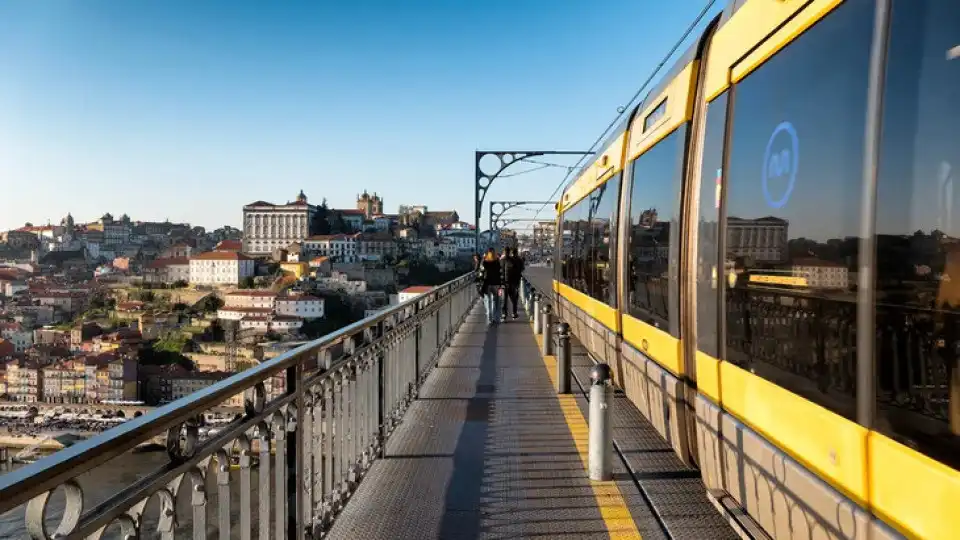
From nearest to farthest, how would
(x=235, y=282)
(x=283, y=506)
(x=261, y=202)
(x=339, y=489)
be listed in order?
(x=283, y=506) → (x=339, y=489) → (x=235, y=282) → (x=261, y=202)

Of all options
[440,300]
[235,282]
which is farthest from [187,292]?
[440,300]

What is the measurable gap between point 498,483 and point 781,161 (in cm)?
307

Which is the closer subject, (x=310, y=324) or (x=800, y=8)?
(x=800, y=8)

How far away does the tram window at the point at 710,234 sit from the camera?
15.1ft

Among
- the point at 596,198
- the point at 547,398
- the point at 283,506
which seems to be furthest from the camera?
the point at 596,198

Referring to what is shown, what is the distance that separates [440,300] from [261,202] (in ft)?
575

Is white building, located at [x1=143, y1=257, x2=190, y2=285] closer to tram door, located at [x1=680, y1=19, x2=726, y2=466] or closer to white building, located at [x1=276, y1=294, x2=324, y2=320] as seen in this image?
white building, located at [x1=276, y1=294, x2=324, y2=320]

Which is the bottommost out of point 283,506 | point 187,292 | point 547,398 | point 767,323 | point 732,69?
point 187,292

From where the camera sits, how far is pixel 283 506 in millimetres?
3674

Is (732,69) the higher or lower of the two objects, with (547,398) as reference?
higher

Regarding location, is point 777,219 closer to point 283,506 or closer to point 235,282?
point 283,506

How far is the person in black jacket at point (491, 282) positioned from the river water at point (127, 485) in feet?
47.3

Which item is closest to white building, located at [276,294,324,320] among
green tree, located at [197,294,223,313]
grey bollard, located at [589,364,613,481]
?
green tree, located at [197,294,223,313]

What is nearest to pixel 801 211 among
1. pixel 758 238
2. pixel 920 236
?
pixel 758 238
